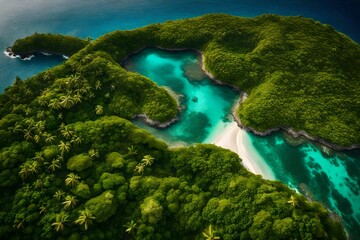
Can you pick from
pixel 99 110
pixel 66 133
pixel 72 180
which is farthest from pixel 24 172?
pixel 99 110

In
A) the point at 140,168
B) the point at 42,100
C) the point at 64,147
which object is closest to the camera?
the point at 140,168

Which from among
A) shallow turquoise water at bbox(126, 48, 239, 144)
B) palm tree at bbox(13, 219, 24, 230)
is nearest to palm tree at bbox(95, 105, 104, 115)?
shallow turquoise water at bbox(126, 48, 239, 144)

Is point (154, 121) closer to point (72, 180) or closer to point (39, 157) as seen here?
point (72, 180)

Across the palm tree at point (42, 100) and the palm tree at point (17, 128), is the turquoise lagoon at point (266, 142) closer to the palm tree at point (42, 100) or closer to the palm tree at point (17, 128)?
the palm tree at point (42, 100)

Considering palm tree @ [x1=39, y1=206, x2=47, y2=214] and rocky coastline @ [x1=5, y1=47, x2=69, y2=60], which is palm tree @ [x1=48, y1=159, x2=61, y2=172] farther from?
rocky coastline @ [x1=5, y1=47, x2=69, y2=60]

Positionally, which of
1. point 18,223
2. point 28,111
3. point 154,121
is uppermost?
point 28,111

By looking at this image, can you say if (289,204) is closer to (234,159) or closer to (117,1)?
(234,159)
